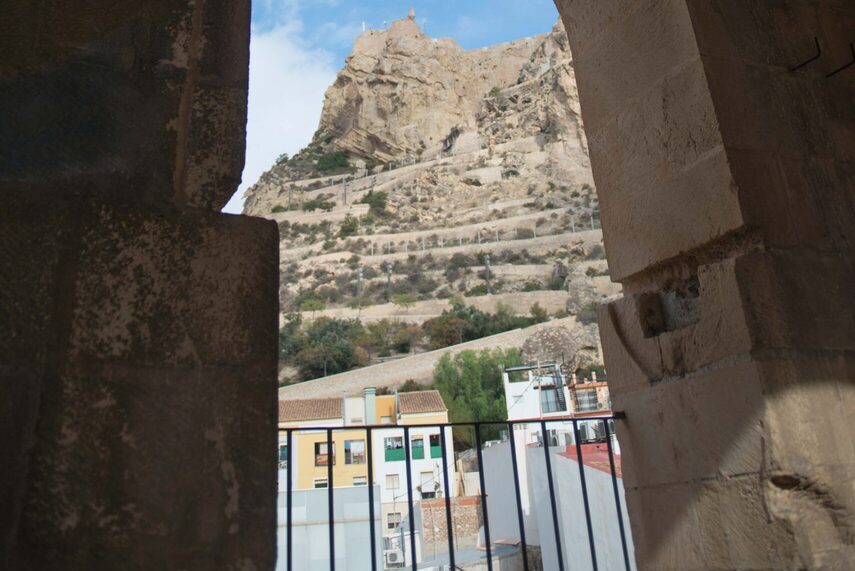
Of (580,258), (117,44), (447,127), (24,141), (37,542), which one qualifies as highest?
(447,127)

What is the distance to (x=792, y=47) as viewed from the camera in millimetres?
2875

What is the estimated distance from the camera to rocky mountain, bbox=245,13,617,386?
4681cm

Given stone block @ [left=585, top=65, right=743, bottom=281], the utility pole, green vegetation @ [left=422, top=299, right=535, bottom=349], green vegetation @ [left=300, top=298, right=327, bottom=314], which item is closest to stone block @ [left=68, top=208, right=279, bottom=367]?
stone block @ [left=585, top=65, right=743, bottom=281]

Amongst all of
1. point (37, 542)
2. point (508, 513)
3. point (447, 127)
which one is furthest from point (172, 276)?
point (447, 127)

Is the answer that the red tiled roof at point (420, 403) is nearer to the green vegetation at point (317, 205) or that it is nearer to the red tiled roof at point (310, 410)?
the red tiled roof at point (310, 410)

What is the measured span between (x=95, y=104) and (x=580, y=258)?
50152 millimetres

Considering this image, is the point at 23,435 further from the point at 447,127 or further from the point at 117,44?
the point at 447,127

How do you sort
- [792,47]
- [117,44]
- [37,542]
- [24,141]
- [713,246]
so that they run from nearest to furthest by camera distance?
[37,542], [24,141], [117,44], [713,246], [792,47]

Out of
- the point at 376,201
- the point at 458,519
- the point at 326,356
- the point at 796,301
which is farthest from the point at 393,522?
the point at 376,201

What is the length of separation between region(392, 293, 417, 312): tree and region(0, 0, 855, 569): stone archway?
1625 inches

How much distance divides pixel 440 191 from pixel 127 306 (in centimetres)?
6237

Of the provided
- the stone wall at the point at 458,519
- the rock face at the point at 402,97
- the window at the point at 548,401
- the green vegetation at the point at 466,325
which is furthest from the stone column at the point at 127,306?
the rock face at the point at 402,97

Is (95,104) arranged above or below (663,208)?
below

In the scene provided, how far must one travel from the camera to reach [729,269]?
2.34 meters
